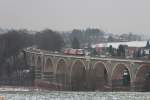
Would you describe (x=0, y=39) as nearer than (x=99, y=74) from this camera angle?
No

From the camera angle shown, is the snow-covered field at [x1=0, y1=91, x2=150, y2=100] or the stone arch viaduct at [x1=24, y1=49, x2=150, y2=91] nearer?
the snow-covered field at [x1=0, y1=91, x2=150, y2=100]

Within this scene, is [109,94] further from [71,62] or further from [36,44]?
[36,44]

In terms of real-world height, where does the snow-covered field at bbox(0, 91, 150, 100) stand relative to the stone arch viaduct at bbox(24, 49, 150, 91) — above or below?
above

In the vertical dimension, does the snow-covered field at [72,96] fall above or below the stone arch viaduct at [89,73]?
above

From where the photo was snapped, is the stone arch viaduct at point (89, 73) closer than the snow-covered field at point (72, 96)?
No

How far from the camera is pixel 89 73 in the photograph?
43250 millimetres

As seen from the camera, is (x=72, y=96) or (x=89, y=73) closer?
(x=72, y=96)

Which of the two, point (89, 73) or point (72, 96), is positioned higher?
point (72, 96)

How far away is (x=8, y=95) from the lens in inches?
382

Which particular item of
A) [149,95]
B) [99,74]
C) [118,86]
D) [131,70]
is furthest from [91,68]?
[149,95]

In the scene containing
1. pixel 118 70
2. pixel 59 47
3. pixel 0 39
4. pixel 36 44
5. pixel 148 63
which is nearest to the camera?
pixel 148 63

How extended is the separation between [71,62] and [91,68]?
5.58 m

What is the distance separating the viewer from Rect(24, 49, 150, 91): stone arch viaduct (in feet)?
123

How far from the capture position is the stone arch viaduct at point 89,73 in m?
37.5
